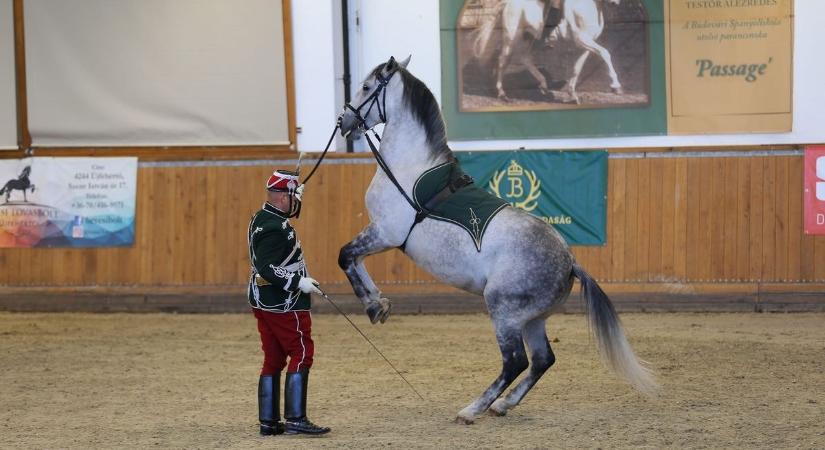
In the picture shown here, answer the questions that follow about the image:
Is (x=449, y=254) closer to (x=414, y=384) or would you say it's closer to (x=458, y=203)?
(x=458, y=203)

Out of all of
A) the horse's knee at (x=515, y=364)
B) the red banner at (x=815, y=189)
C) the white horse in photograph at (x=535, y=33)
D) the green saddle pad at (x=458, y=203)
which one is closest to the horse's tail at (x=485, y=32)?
the white horse in photograph at (x=535, y=33)

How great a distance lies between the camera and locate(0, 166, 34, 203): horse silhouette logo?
13.0 metres

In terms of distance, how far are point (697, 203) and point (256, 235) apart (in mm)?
7127

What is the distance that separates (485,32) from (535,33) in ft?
2.01

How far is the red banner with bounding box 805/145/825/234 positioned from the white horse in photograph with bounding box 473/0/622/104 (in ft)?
7.75

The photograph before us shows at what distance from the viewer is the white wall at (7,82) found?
13375mm

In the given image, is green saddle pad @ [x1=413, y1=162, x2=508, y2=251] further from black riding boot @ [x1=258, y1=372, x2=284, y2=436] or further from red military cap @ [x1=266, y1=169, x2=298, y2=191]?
black riding boot @ [x1=258, y1=372, x2=284, y2=436]

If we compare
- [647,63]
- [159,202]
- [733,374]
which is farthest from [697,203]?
[159,202]

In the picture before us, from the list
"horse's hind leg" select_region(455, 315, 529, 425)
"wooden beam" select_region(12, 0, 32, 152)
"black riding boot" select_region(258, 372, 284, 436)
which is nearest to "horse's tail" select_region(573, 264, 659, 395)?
"horse's hind leg" select_region(455, 315, 529, 425)

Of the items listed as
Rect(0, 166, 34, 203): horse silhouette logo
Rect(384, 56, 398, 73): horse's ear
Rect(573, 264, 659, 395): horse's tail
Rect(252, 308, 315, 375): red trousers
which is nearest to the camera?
Rect(252, 308, 315, 375): red trousers

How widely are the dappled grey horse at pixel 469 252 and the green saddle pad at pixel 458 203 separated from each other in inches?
1.4

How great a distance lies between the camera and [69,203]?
1288 cm

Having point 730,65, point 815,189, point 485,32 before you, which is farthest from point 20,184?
point 815,189

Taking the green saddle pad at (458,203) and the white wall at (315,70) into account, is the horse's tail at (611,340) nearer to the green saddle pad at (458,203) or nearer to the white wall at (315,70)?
the green saddle pad at (458,203)
